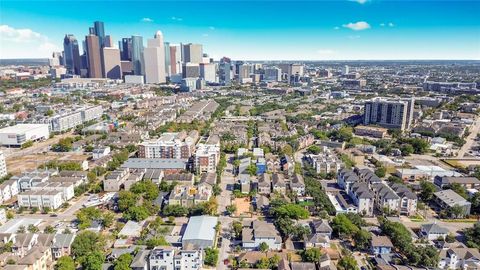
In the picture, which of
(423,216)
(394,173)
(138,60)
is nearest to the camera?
(423,216)

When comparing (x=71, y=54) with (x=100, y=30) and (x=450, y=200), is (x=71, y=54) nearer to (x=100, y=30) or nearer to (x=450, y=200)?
(x=100, y=30)

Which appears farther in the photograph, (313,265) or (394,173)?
(394,173)

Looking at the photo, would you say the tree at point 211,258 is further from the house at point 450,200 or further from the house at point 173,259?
the house at point 450,200

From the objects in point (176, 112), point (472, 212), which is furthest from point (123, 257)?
point (176, 112)

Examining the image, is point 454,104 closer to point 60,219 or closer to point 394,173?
point 394,173

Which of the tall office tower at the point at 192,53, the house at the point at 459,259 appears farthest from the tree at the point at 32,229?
the tall office tower at the point at 192,53

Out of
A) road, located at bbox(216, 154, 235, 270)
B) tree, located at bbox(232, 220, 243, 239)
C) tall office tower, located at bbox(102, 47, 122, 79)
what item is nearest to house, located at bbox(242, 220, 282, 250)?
tree, located at bbox(232, 220, 243, 239)
